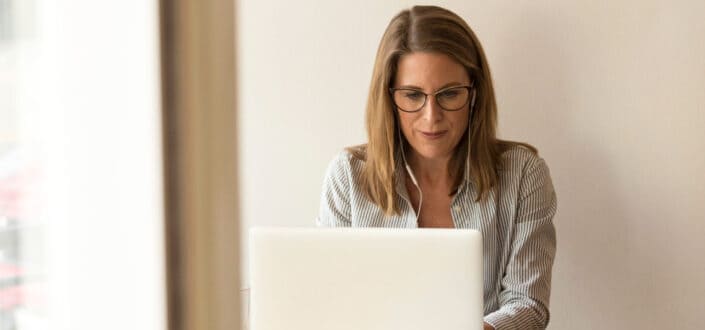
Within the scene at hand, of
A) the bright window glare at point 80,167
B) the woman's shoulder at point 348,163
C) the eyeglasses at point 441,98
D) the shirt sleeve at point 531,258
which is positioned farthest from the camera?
the woman's shoulder at point 348,163

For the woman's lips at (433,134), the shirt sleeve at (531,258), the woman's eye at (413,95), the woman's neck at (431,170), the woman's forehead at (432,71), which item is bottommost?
the shirt sleeve at (531,258)

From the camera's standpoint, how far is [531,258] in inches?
61.4

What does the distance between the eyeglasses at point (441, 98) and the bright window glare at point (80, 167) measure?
53.6 inches

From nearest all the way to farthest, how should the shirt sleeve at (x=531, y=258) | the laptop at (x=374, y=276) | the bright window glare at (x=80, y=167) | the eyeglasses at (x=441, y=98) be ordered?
the bright window glare at (x=80, y=167) < the laptop at (x=374, y=276) < the shirt sleeve at (x=531, y=258) < the eyeglasses at (x=441, y=98)

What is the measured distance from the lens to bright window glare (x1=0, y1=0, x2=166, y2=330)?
0.25 m

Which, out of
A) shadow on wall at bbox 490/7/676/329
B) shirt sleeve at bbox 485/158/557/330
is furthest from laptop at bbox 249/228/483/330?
shadow on wall at bbox 490/7/676/329

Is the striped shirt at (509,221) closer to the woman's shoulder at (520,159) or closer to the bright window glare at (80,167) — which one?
the woman's shoulder at (520,159)

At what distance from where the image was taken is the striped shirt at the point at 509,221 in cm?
155

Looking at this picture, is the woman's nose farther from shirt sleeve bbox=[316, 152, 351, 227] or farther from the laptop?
the laptop

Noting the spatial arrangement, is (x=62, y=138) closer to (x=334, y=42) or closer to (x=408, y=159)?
(x=408, y=159)

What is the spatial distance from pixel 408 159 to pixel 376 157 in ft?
0.27

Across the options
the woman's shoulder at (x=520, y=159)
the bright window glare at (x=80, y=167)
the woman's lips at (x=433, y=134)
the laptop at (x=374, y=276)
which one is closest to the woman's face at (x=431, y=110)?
the woman's lips at (x=433, y=134)

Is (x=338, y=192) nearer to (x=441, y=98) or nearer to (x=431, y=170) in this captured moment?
(x=431, y=170)

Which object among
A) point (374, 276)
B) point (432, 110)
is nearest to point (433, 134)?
point (432, 110)
